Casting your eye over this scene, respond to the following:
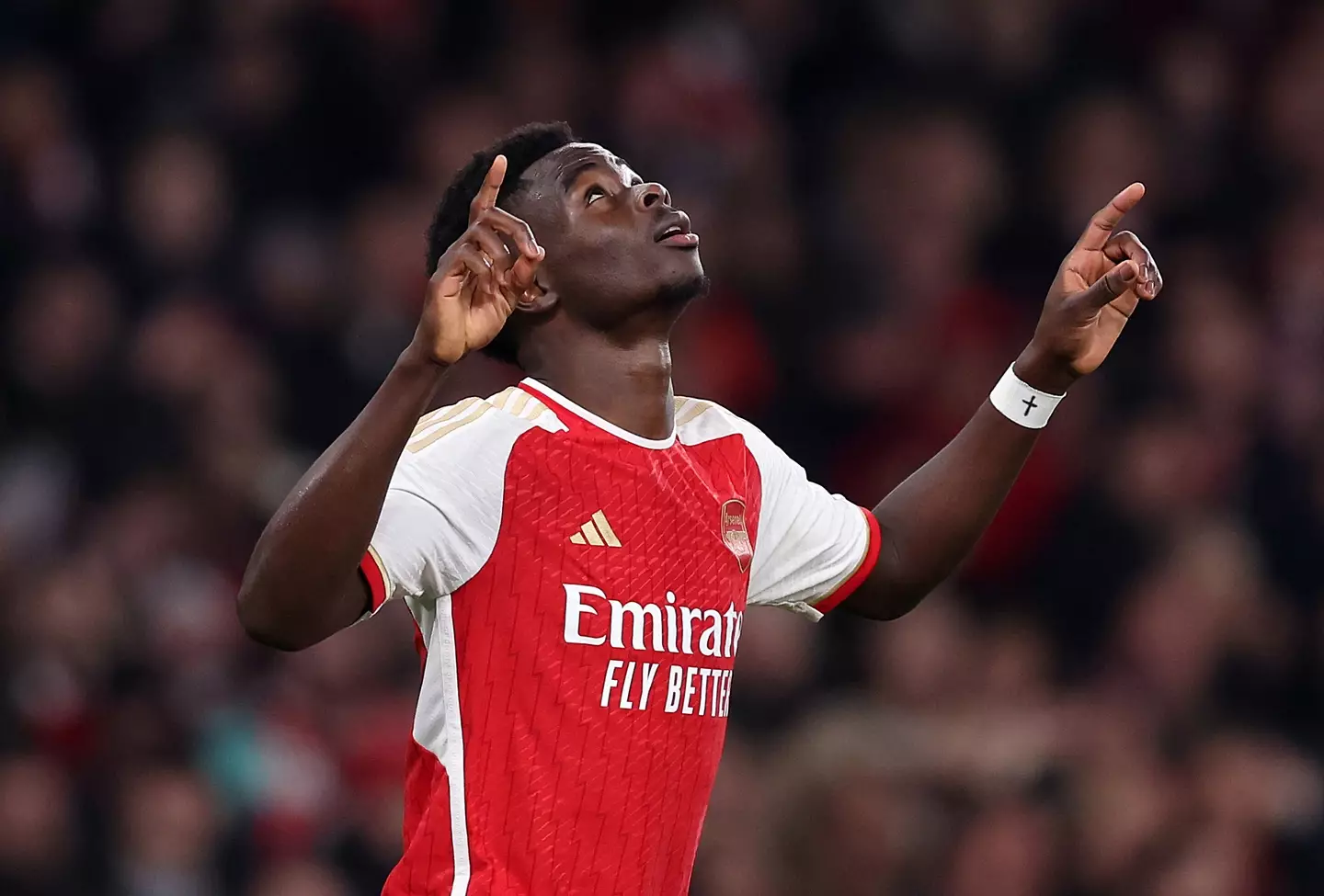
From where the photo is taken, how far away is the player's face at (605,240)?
11.8ft

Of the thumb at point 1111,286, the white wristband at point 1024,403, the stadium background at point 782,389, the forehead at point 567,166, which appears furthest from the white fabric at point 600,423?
the stadium background at point 782,389

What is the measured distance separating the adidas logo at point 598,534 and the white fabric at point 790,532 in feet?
1.28

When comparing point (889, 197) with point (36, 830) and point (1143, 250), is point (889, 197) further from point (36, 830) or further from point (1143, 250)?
point (1143, 250)

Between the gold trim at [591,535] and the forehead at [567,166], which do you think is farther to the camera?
the forehead at [567,166]

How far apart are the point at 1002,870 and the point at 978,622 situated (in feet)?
4.86

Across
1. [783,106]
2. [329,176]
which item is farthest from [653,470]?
[783,106]

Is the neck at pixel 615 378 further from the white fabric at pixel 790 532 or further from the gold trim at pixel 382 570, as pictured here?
the gold trim at pixel 382 570

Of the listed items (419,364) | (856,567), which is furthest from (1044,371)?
(419,364)

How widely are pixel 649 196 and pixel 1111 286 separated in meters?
0.84

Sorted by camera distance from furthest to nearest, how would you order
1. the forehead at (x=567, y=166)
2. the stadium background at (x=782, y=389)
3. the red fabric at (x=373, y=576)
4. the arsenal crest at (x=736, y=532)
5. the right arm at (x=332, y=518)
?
the stadium background at (x=782, y=389) < the forehead at (x=567, y=166) < the arsenal crest at (x=736, y=532) < the red fabric at (x=373, y=576) < the right arm at (x=332, y=518)

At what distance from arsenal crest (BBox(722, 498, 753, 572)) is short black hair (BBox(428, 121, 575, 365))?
482 millimetres

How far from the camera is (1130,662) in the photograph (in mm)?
7238

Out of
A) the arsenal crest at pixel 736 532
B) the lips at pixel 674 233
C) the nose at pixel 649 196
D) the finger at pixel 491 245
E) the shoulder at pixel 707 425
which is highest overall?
the nose at pixel 649 196

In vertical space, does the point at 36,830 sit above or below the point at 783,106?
below
